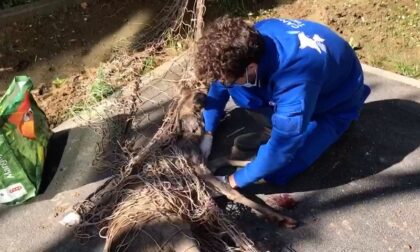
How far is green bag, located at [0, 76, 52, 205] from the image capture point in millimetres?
2465

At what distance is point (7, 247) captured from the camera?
2.44 m

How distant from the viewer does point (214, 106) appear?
2754 millimetres

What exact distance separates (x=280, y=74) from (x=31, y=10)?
253 centimetres

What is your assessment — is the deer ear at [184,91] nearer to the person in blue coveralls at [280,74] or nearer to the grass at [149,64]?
the person in blue coveralls at [280,74]

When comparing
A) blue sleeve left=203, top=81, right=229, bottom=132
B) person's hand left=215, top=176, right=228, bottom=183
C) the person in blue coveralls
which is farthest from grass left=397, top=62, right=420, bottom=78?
person's hand left=215, top=176, right=228, bottom=183

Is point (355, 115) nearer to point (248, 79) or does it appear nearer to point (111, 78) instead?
point (248, 79)

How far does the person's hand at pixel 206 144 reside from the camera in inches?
106

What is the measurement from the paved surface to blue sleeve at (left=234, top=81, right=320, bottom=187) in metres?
0.30

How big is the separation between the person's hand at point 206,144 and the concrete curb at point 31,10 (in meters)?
1.97

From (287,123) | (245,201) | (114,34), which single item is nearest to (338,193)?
(245,201)

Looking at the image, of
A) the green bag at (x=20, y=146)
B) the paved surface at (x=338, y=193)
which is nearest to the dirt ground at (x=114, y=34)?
the paved surface at (x=338, y=193)

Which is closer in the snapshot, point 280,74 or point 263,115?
point 280,74

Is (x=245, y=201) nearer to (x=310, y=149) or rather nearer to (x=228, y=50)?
(x=310, y=149)

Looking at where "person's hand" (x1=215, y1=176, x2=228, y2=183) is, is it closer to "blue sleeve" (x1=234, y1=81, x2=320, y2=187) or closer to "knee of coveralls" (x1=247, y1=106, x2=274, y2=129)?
"blue sleeve" (x1=234, y1=81, x2=320, y2=187)
